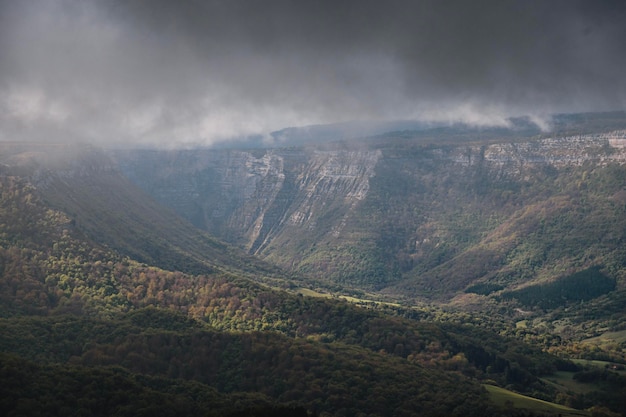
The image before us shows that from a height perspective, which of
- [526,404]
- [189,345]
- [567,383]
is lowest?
[567,383]

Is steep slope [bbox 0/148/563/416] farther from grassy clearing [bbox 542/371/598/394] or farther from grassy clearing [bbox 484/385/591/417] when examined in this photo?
grassy clearing [bbox 542/371/598/394]

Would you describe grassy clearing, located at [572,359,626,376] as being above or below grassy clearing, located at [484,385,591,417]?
below

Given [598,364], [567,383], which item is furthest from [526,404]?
[598,364]

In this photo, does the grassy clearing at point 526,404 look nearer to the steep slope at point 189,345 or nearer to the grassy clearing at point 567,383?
the steep slope at point 189,345

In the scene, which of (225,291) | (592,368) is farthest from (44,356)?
(592,368)

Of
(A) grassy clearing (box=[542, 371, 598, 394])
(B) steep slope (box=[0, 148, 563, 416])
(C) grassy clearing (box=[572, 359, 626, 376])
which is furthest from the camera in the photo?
(C) grassy clearing (box=[572, 359, 626, 376])

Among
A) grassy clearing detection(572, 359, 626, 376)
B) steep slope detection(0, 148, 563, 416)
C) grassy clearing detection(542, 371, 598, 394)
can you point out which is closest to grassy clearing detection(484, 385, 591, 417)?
steep slope detection(0, 148, 563, 416)

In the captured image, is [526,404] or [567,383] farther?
[567,383]

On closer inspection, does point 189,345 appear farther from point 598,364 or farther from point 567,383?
point 598,364

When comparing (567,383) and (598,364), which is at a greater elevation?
(567,383)

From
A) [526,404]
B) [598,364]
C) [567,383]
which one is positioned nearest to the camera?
[526,404]
